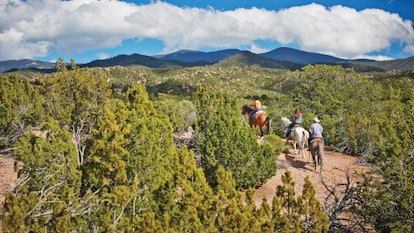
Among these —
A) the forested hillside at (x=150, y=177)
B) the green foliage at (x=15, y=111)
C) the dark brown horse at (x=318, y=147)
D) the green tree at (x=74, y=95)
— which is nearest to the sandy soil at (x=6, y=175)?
the green foliage at (x=15, y=111)

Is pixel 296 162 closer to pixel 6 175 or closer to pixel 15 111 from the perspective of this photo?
pixel 6 175

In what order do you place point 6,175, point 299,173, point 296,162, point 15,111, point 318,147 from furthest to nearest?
point 296,162 → point 15,111 → point 299,173 → point 318,147 → point 6,175

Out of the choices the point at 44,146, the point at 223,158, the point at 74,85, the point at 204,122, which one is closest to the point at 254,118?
the point at 204,122

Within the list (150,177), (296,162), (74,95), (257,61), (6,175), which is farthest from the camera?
(257,61)

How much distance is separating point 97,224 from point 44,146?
2.16m

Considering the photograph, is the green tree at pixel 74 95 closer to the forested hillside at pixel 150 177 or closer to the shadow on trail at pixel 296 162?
the forested hillside at pixel 150 177

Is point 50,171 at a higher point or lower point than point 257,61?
lower

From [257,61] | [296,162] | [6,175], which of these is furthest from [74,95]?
[257,61]

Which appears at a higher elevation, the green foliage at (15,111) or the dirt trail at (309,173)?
the green foliage at (15,111)

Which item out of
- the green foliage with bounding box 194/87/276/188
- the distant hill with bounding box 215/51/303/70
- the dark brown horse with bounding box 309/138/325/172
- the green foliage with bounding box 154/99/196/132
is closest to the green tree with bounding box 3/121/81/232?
the green foliage with bounding box 194/87/276/188

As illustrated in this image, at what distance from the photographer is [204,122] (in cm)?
1512

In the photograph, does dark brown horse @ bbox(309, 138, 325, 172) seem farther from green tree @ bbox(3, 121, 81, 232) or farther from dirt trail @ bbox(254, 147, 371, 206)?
green tree @ bbox(3, 121, 81, 232)

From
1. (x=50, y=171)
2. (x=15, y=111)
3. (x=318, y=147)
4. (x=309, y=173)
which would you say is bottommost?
(x=309, y=173)

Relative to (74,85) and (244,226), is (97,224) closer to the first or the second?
(244,226)
